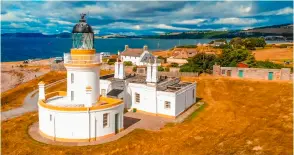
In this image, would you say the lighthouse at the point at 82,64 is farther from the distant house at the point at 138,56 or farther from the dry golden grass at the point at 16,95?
the distant house at the point at 138,56

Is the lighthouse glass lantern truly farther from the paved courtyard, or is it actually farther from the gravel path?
the gravel path

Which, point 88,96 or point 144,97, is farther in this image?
point 144,97

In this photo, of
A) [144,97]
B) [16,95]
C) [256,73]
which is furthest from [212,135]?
[16,95]

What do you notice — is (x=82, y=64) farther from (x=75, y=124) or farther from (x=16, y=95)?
(x=16, y=95)

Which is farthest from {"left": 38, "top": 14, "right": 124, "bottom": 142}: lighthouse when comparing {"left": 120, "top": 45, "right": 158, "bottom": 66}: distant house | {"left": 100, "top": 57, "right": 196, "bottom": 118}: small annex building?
{"left": 120, "top": 45, "right": 158, "bottom": 66}: distant house

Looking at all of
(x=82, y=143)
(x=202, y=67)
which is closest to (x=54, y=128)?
(x=82, y=143)

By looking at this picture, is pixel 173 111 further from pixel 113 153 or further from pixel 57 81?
pixel 57 81

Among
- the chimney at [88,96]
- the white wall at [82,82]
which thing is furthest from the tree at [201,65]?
the chimney at [88,96]

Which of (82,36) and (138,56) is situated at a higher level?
(82,36)
